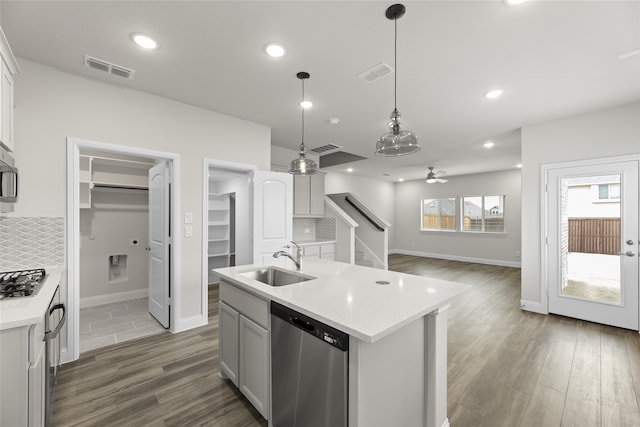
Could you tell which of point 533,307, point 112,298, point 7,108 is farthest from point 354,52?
point 112,298

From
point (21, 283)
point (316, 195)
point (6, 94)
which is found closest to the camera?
point (21, 283)

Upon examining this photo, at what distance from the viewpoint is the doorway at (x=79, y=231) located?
259 centimetres

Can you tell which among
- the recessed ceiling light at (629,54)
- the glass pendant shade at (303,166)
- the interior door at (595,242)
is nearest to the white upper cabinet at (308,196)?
the glass pendant shade at (303,166)

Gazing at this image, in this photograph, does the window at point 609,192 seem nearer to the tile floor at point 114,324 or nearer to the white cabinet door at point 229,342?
the white cabinet door at point 229,342

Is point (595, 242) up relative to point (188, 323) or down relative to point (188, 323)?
up

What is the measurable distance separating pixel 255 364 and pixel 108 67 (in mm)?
2933

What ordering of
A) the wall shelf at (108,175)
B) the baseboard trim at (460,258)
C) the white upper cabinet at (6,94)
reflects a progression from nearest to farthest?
the white upper cabinet at (6,94)
the wall shelf at (108,175)
the baseboard trim at (460,258)

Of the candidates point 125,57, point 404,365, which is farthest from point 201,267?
point 404,365

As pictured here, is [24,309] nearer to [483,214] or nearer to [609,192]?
[609,192]

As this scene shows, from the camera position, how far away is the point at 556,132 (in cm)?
376

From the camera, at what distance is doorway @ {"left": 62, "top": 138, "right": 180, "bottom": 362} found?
102 inches

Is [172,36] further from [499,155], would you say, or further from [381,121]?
[499,155]

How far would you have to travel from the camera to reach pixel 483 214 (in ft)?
26.6

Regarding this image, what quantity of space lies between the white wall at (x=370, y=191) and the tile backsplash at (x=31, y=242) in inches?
229
